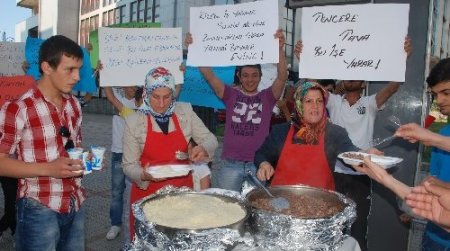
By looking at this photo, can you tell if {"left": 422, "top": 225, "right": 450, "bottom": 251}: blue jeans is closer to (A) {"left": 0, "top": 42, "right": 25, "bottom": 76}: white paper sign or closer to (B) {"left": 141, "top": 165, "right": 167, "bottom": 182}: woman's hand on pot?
(B) {"left": 141, "top": 165, "right": 167, "bottom": 182}: woman's hand on pot

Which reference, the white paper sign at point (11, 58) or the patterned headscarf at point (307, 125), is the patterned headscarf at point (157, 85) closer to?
the patterned headscarf at point (307, 125)

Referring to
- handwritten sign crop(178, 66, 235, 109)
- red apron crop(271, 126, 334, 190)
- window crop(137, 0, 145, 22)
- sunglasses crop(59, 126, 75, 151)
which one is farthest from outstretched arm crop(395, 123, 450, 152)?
window crop(137, 0, 145, 22)

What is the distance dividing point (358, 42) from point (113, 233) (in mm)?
3637

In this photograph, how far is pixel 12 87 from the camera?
4.50m

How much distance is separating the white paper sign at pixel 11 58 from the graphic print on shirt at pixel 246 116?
→ 3.66 meters

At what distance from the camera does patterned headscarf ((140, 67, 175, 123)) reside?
2.76m

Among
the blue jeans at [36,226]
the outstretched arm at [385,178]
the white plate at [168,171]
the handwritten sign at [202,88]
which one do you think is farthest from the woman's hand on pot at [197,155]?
the handwritten sign at [202,88]

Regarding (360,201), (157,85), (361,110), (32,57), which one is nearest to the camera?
(157,85)

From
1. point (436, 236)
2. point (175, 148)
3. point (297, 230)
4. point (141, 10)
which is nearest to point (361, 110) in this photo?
point (436, 236)

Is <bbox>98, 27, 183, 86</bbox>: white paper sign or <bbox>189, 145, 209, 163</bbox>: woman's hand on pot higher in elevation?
<bbox>98, 27, 183, 86</bbox>: white paper sign

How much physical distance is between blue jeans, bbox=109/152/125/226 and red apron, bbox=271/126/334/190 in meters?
2.58

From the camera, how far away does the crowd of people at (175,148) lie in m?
2.11

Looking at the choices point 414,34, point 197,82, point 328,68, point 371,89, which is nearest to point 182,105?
point 328,68

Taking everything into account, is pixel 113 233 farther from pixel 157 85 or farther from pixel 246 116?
pixel 157 85
